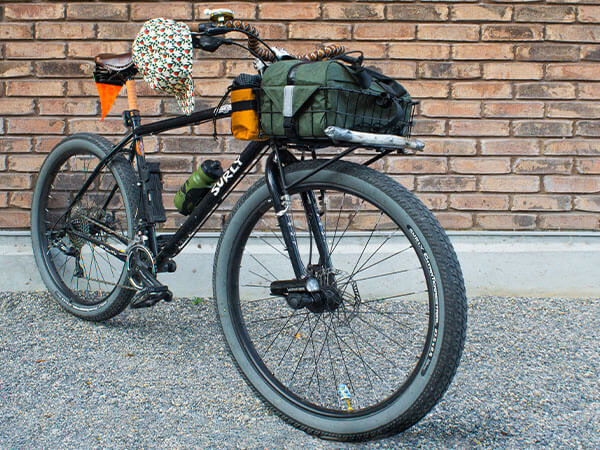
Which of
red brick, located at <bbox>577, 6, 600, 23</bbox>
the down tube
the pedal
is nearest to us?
the down tube

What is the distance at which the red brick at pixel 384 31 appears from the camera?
323 centimetres

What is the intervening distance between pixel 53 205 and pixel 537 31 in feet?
9.49

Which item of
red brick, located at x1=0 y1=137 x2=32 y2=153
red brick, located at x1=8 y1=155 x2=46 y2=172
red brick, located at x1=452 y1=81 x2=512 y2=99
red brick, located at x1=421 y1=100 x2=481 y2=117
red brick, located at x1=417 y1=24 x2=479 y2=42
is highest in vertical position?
red brick, located at x1=417 y1=24 x2=479 y2=42

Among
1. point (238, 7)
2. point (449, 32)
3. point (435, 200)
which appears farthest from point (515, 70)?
point (238, 7)

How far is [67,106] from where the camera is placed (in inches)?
132

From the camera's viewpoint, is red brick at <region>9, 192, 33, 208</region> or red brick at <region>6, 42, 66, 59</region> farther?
red brick at <region>9, 192, 33, 208</region>

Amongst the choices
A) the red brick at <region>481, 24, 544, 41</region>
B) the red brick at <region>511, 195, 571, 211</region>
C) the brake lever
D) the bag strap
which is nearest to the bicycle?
the brake lever

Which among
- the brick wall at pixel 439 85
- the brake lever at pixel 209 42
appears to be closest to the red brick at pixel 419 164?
the brick wall at pixel 439 85

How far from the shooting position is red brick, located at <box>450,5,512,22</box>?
321cm

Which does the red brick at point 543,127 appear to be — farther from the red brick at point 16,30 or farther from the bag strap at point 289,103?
the red brick at point 16,30

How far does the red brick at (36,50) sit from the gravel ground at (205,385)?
1.43m

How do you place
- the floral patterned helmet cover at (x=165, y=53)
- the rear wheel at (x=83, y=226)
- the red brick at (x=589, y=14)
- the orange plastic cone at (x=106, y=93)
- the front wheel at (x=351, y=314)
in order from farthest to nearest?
the red brick at (x=589, y=14) < the rear wheel at (x=83, y=226) < the orange plastic cone at (x=106, y=93) < the floral patterned helmet cover at (x=165, y=53) < the front wheel at (x=351, y=314)

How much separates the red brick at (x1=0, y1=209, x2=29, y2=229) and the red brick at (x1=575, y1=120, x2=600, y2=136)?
128 inches

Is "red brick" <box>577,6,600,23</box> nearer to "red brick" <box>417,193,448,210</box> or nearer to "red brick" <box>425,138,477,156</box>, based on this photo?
"red brick" <box>425,138,477,156</box>
